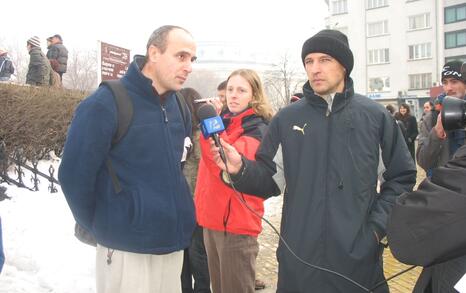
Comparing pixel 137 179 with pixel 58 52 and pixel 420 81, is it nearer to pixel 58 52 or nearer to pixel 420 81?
pixel 58 52

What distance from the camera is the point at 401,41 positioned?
4494 cm

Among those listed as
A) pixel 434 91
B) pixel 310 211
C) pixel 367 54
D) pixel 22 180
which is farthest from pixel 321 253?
pixel 367 54

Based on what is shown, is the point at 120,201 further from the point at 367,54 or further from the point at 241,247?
the point at 367,54

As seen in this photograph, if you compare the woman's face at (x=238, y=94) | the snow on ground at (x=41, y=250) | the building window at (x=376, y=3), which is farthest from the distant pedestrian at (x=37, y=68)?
the building window at (x=376, y=3)

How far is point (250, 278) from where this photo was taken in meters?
3.45

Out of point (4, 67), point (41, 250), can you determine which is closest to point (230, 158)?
point (41, 250)

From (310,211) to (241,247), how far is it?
116cm

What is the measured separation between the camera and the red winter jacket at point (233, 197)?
3.37 metres

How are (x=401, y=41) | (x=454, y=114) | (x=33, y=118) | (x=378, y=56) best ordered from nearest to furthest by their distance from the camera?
1. (x=454, y=114)
2. (x=33, y=118)
3. (x=401, y=41)
4. (x=378, y=56)

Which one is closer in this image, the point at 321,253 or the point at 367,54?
the point at 321,253

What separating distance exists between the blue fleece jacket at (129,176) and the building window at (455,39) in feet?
152

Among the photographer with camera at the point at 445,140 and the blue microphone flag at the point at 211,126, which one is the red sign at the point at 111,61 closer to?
the photographer with camera at the point at 445,140

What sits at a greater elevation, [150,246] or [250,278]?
[150,246]

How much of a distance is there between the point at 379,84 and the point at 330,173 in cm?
4601
